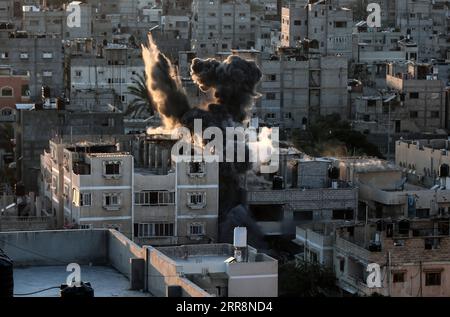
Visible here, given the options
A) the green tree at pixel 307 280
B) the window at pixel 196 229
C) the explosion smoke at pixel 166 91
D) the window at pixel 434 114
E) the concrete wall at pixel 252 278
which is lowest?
the green tree at pixel 307 280

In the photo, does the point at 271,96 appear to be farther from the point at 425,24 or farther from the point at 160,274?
the point at 160,274

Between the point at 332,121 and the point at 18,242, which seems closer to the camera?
the point at 18,242

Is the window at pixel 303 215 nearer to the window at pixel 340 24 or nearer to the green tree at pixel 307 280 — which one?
the green tree at pixel 307 280

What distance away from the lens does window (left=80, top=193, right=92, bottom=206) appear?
38438 mm

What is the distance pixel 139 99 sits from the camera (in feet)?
208

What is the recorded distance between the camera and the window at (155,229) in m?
39.0

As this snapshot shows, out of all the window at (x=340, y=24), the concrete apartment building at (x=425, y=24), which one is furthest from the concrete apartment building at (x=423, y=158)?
the concrete apartment building at (x=425, y=24)

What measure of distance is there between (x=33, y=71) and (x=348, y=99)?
11.2m

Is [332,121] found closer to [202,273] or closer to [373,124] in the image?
[373,124]

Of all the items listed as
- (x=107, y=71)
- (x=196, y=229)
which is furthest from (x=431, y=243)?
(x=107, y=71)

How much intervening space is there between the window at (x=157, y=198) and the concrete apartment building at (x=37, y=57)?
26.6 m

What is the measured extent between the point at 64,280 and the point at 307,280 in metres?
9.91

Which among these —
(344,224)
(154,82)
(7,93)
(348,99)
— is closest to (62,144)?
(344,224)
